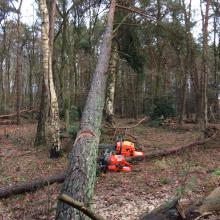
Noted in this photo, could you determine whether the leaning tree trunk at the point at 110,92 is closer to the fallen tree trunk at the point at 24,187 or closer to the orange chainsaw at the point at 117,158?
the orange chainsaw at the point at 117,158

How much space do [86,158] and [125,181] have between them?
2.97m

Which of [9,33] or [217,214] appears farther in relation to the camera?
[9,33]

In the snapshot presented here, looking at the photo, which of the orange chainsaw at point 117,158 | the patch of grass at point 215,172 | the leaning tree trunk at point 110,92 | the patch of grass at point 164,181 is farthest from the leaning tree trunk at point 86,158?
the leaning tree trunk at point 110,92

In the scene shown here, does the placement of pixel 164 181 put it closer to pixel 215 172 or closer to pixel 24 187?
pixel 215 172

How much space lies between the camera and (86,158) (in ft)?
15.5

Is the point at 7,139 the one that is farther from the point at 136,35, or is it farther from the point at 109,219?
the point at 109,219

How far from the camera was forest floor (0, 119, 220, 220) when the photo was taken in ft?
19.0

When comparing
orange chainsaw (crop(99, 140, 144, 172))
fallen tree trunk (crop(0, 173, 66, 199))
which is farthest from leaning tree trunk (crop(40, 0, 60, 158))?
fallen tree trunk (crop(0, 173, 66, 199))

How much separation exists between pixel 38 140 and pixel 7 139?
3018 millimetres

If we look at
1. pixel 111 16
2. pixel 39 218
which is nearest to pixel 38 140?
pixel 111 16

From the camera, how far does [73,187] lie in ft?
13.1

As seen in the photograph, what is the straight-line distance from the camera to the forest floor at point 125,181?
578cm

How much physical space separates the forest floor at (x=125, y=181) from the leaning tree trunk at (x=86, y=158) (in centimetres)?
124

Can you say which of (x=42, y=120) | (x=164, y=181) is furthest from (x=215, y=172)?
(x=42, y=120)
